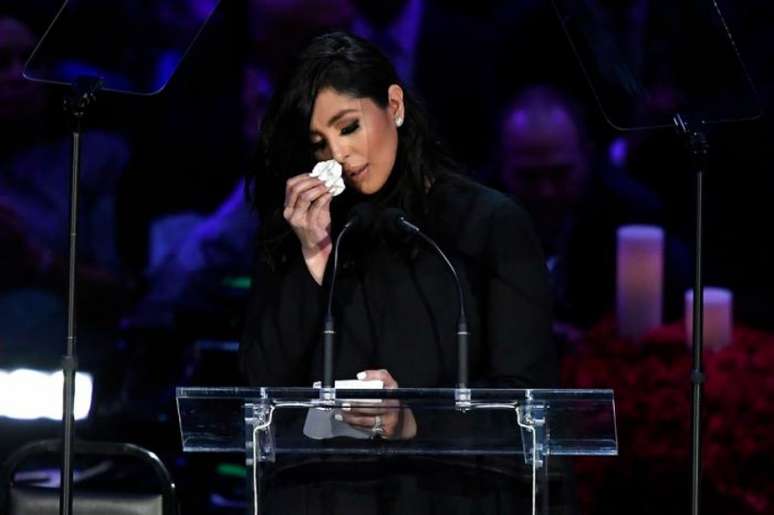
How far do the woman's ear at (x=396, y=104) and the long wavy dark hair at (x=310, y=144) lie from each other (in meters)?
0.01

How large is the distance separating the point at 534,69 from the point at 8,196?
198 cm

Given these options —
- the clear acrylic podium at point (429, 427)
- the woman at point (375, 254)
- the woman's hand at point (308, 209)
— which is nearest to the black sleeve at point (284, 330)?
the woman at point (375, 254)

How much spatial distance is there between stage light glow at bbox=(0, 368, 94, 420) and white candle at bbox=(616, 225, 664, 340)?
1.80 meters

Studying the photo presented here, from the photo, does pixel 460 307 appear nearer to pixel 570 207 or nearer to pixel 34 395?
pixel 570 207

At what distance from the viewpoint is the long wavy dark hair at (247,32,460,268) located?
3.52 m

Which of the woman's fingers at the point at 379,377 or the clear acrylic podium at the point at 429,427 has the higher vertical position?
Result: the woman's fingers at the point at 379,377

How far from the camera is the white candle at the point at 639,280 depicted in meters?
5.38

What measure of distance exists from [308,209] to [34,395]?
2502mm

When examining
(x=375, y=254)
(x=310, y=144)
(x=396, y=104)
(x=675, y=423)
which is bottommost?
(x=675, y=423)

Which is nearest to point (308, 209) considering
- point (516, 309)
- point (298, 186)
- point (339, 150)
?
point (298, 186)

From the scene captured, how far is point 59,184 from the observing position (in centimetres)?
608

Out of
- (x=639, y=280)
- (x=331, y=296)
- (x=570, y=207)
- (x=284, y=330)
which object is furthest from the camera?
(x=570, y=207)

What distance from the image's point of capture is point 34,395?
5551mm

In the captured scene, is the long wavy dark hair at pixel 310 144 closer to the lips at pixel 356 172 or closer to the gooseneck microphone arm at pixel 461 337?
the lips at pixel 356 172
